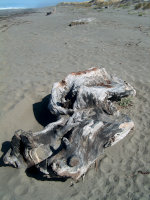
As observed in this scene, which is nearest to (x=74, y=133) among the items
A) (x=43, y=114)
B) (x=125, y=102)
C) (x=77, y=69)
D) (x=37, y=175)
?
(x=37, y=175)

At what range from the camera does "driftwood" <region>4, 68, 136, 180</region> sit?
3.14m

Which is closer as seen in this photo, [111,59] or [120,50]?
[111,59]

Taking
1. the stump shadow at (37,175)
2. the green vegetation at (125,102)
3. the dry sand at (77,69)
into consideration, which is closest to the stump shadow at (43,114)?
the dry sand at (77,69)

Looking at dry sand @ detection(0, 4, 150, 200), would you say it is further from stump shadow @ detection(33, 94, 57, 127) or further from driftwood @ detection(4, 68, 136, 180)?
driftwood @ detection(4, 68, 136, 180)

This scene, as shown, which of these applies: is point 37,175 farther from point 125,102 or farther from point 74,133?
point 125,102

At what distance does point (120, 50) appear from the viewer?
A: 32.8ft

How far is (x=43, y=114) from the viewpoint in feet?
16.7

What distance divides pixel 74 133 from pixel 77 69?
15.9 feet

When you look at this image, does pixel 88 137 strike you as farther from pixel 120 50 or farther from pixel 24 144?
pixel 120 50

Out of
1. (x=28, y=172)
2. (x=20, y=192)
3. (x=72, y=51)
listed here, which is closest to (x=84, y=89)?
(x=28, y=172)

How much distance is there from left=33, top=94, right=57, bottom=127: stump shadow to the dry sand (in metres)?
0.12

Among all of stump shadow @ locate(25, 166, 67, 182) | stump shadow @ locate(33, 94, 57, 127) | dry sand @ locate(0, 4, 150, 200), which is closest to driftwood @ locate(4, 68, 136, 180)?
stump shadow @ locate(25, 166, 67, 182)

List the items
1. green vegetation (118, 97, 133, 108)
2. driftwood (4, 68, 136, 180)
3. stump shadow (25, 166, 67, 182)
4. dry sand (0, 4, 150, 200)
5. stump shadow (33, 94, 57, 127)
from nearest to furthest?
driftwood (4, 68, 136, 180) < dry sand (0, 4, 150, 200) < stump shadow (25, 166, 67, 182) < stump shadow (33, 94, 57, 127) < green vegetation (118, 97, 133, 108)

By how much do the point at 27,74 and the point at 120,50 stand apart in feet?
17.3
